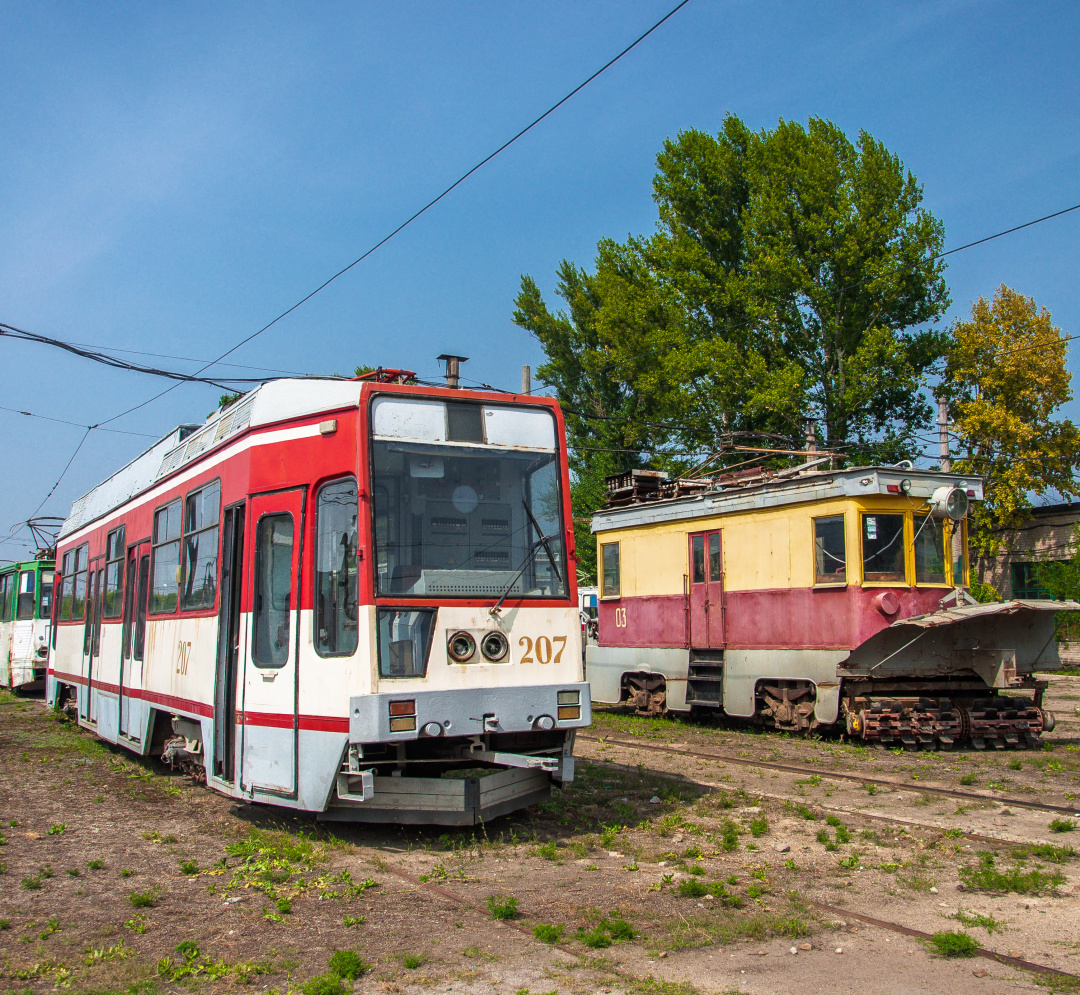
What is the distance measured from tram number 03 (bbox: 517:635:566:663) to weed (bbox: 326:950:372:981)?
2.97m

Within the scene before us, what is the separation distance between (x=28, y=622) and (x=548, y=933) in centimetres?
2204

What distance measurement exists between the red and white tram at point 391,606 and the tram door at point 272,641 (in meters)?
0.02

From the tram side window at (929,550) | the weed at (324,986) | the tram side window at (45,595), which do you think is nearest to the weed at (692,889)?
the weed at (324,986)

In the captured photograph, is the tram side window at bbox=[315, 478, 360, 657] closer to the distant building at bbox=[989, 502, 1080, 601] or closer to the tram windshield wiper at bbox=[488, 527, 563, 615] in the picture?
the tram windshield wiper at bbox=[488, 527, 563, 615]

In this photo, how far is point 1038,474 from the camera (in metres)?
34.0

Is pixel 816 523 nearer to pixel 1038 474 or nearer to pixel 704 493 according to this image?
pixel 704 493

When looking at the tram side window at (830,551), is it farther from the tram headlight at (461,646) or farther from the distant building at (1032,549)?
the distant building at (1032,549)

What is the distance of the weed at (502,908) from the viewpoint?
19.0 ft

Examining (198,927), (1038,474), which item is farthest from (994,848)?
(1038,474)

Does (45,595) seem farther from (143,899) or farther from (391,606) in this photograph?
(143,899)

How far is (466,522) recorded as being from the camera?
771 cm

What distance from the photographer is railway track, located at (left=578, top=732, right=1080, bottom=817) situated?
29.4ft

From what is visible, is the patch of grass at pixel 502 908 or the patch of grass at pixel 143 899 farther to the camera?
the patch of grass at pixel 143 899

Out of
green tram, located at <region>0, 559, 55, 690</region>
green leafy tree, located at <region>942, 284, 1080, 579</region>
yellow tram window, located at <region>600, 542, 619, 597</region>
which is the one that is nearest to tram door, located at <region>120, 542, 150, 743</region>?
yellow tram window, located at <region>600, 542, 619, 597</region>
